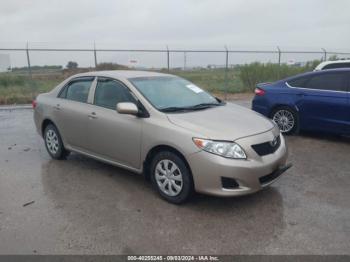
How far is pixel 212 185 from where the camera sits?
3.77 m

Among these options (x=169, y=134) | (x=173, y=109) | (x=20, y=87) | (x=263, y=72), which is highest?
(x=173, y=109)

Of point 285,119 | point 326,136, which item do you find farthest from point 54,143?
point 326,136

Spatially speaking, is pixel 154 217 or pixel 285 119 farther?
pixel 285 119

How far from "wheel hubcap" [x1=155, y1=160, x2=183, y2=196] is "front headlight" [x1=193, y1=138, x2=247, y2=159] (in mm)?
464

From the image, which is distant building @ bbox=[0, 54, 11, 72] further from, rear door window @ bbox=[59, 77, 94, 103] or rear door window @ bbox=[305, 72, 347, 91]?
rear door window @ bbox=[305, 72, 347, 91]

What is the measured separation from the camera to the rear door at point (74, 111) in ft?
17.1

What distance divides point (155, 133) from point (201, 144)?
0.66 meters

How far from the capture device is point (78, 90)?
5496mm

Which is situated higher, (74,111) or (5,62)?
(5,62)

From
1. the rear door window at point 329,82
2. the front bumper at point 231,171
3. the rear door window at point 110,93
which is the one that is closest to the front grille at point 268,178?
the front bumper at point 231,171

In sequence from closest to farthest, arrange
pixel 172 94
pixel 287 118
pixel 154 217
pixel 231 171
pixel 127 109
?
pixel 231 171
pixel 154 217
pixel 127 109
pixel 172 94
pixel 287 118

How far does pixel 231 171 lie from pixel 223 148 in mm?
262

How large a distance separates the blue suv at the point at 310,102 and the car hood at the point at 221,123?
9.29 feet

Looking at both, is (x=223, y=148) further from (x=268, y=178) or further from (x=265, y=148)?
(x=268, y=178)
